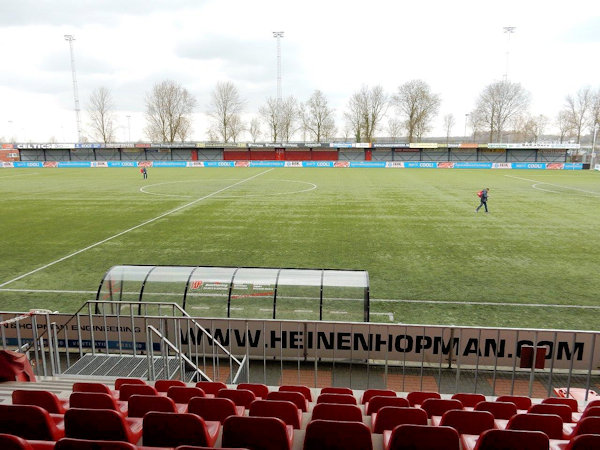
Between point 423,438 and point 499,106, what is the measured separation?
108358 mm

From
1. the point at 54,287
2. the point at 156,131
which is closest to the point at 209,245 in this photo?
the point at 54,287

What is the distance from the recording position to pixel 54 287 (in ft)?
46.0

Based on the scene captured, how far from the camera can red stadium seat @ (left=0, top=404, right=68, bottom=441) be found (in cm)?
413

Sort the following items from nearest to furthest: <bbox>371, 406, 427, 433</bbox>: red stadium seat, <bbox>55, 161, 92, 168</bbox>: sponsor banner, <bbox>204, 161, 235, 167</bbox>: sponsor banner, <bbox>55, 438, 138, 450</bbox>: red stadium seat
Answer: <bbox>55, 438, 138, 450</bbox>: red stadium seat < <bbox>371, 406, 427, 433</bbox>: red stadium seat < <bbox>55, 161, 92, 168</bbox>: sponsor banner < <bbox>204, 161, 235, 167</bbox>: sponsor banner

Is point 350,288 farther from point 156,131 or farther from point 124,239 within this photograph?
point 156,131

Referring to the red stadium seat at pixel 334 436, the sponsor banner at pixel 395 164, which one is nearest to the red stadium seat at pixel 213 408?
the red stadium seat at pixel 334 436

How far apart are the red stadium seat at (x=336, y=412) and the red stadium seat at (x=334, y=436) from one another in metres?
0.85

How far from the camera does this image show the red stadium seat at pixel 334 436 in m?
3.80

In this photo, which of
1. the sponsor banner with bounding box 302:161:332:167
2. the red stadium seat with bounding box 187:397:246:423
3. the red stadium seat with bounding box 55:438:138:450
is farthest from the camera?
the sponsor banner with bounding box 302:161:332:167

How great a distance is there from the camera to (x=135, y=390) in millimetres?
Answer: 5664

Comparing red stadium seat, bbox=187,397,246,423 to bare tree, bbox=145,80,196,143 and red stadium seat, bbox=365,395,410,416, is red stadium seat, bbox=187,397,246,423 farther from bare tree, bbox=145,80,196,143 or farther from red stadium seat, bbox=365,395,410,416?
bare tree, bbox=145,80,196,143

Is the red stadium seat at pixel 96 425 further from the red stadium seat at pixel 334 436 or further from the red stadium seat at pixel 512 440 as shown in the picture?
the red stadium seat at pixel 512 440

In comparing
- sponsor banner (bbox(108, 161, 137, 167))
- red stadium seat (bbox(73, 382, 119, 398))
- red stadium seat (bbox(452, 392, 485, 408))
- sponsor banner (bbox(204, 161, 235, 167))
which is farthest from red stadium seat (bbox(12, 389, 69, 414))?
sponsor banner (bbox(108, 161, 137, 167))

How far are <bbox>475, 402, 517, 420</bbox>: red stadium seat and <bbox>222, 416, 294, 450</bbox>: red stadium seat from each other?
2.81 m
